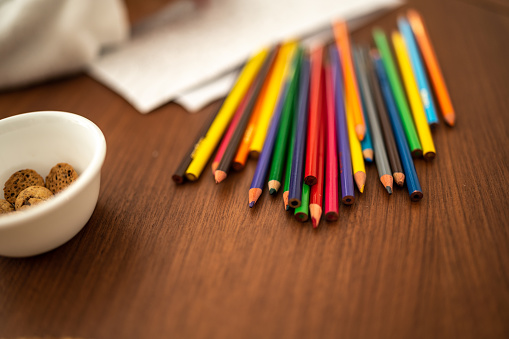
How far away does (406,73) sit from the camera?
20.2 inches

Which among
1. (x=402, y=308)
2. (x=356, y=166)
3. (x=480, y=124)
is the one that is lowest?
(x=402, y=308)

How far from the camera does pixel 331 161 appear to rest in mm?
397

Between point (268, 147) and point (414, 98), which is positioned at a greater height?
point (414, 98)

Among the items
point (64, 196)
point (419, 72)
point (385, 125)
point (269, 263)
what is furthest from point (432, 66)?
point (64, 196)

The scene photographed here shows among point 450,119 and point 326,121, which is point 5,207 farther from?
point 450,119

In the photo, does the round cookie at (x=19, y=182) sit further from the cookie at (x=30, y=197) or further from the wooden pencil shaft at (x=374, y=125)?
the wooden pencil shaft at (x=374, y=125)

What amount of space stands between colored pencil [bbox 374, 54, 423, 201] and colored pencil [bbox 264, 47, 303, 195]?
0.35 ft

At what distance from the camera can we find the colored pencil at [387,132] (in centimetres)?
39

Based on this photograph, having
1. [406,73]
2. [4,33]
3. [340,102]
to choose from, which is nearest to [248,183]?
[340,102]

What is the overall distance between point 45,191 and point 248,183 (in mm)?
184

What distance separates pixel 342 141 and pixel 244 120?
11 centimetres

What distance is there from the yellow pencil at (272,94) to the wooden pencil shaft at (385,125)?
11 cm

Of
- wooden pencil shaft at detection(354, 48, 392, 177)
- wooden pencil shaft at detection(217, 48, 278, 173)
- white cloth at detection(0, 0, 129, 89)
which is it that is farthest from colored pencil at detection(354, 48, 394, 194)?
white cloth at detection(0, 0, 129, 89)

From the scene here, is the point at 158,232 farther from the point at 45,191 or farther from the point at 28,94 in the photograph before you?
the point at 28,94
